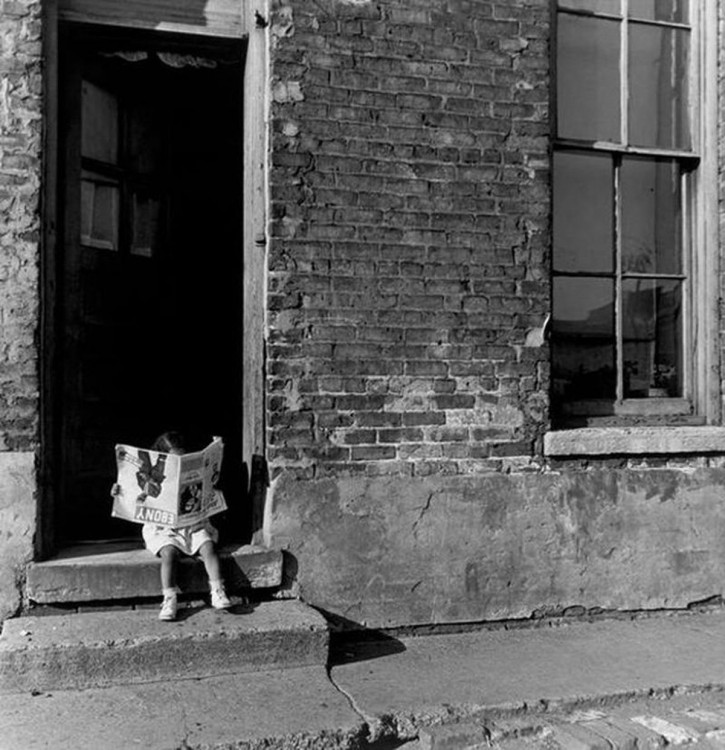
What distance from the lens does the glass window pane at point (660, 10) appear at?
5.23 meters

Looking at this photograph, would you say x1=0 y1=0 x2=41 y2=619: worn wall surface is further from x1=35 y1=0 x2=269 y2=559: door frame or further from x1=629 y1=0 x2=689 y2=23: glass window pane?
x1=629 y1=0 x2=689 y2=23: glass window pane

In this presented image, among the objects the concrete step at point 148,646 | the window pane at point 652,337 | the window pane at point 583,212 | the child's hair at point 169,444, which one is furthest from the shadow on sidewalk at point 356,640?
the window pane at point 583,212

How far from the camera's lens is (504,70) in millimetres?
4645

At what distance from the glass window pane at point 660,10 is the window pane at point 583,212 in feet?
3.10

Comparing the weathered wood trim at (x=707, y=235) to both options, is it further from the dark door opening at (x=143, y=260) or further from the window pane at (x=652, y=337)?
the dark door opening at (x=143, y=260)

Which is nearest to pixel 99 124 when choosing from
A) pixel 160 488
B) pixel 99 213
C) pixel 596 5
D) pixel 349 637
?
pixel 99 213

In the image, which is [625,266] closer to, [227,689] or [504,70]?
[504,70]

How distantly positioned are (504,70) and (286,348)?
1983 mm

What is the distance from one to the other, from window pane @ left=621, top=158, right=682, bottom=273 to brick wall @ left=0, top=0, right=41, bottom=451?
344 centimetres

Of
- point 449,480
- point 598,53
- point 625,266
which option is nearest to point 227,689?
point 449,480

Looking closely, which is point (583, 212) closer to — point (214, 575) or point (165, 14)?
point (165, 14)

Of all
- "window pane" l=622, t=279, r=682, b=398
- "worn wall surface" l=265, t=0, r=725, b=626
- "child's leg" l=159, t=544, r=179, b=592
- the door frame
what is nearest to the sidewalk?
"worn wall surface" l=265, t=0, r=725, b=626

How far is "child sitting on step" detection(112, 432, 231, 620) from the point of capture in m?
3.96

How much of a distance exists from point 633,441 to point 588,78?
7.38 feet
